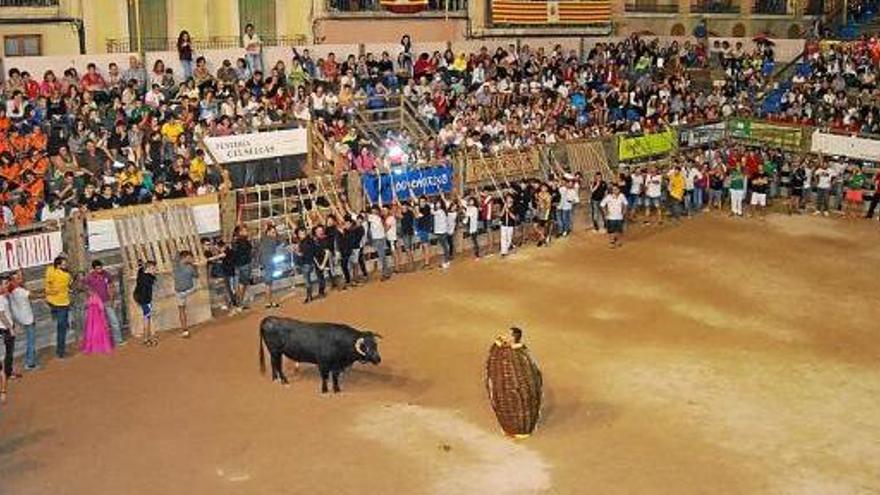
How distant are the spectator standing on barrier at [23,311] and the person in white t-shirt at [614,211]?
14065mm

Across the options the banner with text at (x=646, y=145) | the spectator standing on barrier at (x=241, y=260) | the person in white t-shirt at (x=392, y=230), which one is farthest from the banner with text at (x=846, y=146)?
the spectator standing on barrier at (x=241, y=260)

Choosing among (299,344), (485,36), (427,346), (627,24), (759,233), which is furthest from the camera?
(627,24)

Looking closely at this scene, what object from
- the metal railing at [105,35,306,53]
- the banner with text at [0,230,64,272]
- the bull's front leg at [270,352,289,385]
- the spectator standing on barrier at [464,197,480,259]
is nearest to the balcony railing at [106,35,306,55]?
the metal railing at [105,35,306,53]

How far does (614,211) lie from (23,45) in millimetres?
17271

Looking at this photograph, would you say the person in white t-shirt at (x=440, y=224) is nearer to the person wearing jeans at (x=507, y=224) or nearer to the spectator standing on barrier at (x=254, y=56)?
the person wearing jeans at (x=507, y=224)

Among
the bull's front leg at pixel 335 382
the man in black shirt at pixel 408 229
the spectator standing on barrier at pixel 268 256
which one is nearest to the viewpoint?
the bull's front leg at pixel 335 382

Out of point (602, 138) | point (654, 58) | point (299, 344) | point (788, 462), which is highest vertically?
point (654, 58)

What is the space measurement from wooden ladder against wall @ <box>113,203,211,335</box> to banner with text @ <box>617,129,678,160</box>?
14.5 m

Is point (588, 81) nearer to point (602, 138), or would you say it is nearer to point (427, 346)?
point (602, 138)

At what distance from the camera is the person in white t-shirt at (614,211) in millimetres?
26391

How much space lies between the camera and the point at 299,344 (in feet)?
55.8

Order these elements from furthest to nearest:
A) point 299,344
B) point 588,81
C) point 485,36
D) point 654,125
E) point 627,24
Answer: point 627,24 < point 485,36 < point 588,81 < point 654,125 < point 299,344

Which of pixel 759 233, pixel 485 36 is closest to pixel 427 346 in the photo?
pixel 759 233

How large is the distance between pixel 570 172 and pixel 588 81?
713 centimetres
